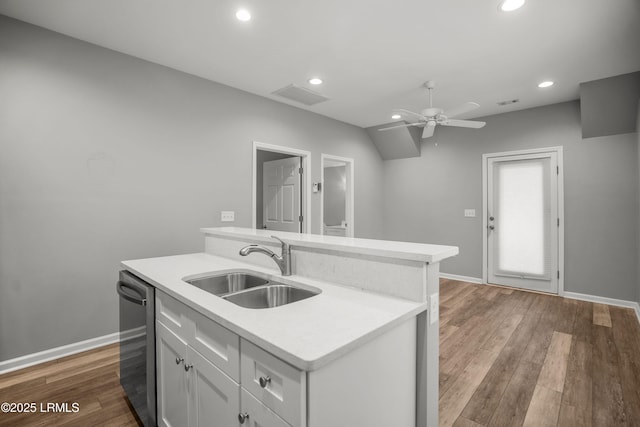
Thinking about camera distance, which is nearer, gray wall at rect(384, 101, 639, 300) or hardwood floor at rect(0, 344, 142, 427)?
hardwood floor at rect(0, 344, 142, 427)

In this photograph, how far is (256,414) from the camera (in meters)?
1.04

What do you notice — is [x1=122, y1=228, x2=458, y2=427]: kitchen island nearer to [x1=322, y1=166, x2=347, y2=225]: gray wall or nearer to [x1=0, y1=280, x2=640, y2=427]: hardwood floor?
[x1=0, y1=280, x2=640, y2=427]: hardwood floor

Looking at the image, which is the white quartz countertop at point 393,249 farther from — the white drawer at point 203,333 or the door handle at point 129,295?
the door handle at point 129,295

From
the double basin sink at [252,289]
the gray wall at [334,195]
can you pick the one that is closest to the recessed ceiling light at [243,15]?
the double basin sink at [252,289]

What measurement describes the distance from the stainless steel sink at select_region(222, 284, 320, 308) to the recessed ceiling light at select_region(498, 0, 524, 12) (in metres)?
2.37

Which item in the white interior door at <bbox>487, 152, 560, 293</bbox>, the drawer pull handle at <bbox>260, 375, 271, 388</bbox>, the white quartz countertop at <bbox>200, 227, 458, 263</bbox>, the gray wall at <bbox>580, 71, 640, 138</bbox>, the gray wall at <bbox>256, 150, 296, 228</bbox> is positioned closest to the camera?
the drawer pull handle at <bbox>260, 375, 271, 388</bbox>

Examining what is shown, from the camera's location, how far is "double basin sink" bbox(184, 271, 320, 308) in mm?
1639

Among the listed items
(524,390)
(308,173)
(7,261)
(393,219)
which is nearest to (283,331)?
(524,390)

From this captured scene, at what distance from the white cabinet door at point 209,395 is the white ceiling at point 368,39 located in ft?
7.57

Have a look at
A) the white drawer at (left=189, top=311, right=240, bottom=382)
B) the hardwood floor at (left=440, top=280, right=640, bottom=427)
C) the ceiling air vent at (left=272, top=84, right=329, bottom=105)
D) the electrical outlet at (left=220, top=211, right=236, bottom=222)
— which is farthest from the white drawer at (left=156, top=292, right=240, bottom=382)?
the ceiling air vent at (left=272, top=84, right=329, bottom=105)

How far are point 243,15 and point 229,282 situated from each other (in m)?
1.95

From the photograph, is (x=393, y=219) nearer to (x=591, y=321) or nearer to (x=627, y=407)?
(x=591, y=321)

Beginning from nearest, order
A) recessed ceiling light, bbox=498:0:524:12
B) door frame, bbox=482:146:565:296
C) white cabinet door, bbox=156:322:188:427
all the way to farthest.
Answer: white cabinet door, bbox=156:322:188:427 < recessed ceiling light, bbox=498:0:524:12 < door frame, bbox=482:146:565:296

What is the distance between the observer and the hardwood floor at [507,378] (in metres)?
1.94
